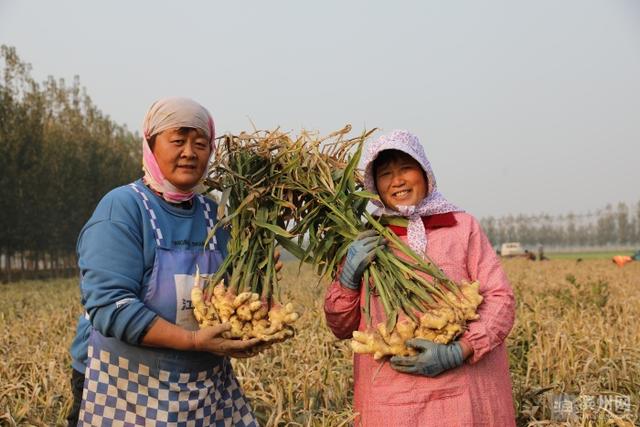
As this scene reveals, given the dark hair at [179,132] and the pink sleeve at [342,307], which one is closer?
the dark hair at [179,132]

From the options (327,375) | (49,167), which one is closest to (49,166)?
(49,167)

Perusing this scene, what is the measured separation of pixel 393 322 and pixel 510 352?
2543 mm

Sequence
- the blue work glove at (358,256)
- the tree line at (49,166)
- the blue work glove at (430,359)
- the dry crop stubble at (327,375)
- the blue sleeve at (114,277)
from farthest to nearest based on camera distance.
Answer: the tree line at (49,166) → the dry crop stubble at (327,375) → the blue work glove at (358,256) → the blue work glove at (430,359) → the blue sleeve at (114,277)

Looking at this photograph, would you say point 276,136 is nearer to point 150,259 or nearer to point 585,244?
point 150,259

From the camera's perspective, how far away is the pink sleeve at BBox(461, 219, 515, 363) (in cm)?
193

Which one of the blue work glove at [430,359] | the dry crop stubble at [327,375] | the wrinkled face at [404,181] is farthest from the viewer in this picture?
the dry crop stubble at [327,375]

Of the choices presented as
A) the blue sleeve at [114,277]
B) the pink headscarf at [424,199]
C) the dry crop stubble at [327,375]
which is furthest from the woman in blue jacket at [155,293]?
the dry crop stubble at [327,375]

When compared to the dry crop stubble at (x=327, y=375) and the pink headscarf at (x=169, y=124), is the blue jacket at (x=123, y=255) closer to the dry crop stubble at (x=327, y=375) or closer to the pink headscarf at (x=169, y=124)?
the pink headscarf at (x=169, y=124)

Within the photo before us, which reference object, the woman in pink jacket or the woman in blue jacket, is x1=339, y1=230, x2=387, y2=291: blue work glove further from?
the woman in blue jacket

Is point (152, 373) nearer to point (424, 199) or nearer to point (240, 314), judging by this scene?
point (240, 314)

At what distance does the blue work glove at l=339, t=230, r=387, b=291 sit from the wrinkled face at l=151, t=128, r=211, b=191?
613mm

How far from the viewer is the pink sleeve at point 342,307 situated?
6.97ft

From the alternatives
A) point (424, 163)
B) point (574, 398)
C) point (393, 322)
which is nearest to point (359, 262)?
point (393, 322)

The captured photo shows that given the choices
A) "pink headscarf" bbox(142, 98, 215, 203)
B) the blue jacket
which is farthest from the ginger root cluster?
"pink headscarf" bbox(142, 98, 215, 203)
